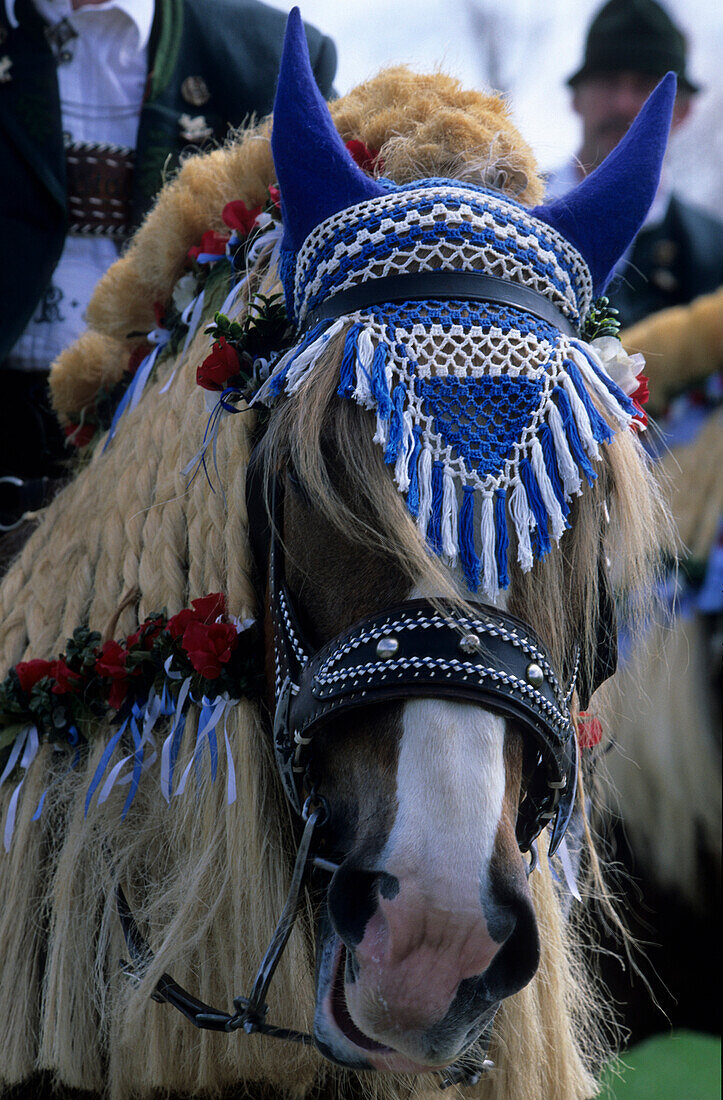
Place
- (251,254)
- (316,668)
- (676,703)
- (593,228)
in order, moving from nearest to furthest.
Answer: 1. (316,668)
2. (593,228)
3. (251,254)
4. (676,703)

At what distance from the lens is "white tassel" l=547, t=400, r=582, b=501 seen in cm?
157

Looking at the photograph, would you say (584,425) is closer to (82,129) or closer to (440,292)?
(440,292)

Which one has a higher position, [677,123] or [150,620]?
[677,123]

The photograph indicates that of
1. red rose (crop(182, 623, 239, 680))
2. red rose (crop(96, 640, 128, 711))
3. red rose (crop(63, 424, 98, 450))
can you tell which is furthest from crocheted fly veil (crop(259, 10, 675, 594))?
red rose (crop(63, 424, 98, 450))

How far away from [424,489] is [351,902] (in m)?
0.59

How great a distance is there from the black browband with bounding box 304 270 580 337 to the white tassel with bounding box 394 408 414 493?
22cm

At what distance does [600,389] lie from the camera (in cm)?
166

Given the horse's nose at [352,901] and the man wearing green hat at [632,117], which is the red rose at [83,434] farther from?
the man wearing green hat at [632,117]

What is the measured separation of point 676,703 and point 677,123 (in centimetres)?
311

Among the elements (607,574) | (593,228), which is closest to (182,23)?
(593,228)

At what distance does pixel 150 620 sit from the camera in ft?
6.13

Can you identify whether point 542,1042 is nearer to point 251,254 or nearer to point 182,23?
point 251,254

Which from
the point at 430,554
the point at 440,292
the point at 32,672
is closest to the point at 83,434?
the point at 32,672

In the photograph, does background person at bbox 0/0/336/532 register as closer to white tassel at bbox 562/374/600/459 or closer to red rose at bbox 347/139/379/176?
red rose at bbox 347/139/379/176
